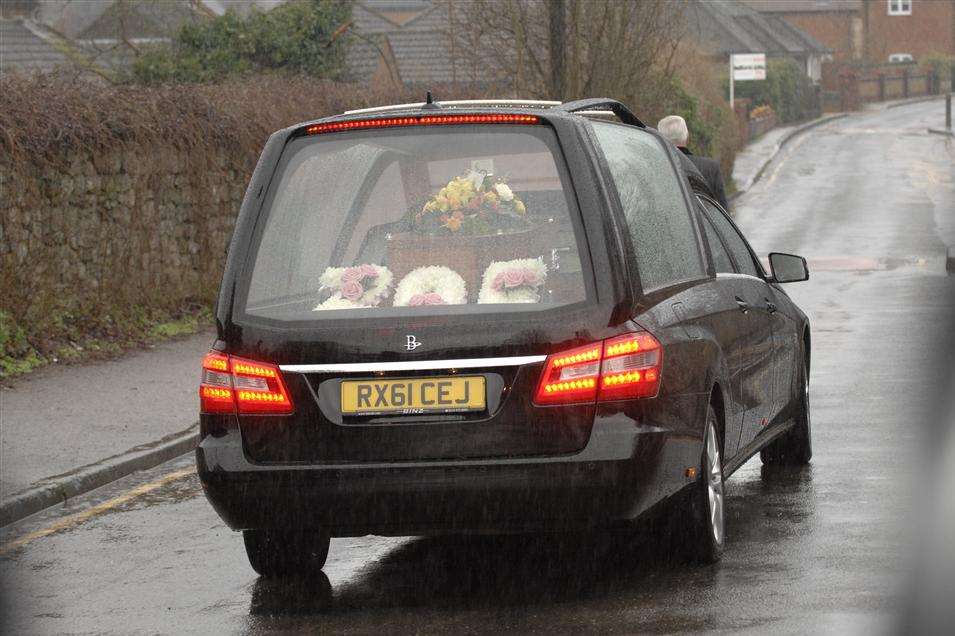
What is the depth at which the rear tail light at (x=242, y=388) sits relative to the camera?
626 centimetres

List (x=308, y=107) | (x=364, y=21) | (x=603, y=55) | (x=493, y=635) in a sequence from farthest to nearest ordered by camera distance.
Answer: (x=364, y=21) → (x=603, y=55) → (x=308, y=107) → (x=493, y=635)

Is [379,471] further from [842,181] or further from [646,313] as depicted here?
[842,181]

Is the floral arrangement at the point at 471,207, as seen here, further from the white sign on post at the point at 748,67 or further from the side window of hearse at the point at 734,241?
the white sign on post at the point at 748,67

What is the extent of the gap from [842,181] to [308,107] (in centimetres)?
2666

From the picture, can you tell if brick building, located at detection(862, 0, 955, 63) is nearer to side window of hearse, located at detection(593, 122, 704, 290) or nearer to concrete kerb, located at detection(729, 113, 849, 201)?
concrete kerb, located at detection(729, 113, 849, 201)

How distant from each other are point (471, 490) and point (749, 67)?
57944 mm

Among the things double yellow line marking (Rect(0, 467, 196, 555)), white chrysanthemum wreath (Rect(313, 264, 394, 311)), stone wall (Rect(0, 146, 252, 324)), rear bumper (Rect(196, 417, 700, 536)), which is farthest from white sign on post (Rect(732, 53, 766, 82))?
rear bumper (Rect(196, 417, 700, 536))

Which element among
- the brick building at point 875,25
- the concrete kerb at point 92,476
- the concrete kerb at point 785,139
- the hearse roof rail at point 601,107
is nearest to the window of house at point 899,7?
the brick building at point 875,25

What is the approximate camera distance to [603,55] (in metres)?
27.9

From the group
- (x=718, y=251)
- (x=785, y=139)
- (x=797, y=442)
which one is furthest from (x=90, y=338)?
(x=785, y=139)

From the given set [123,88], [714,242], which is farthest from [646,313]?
[123,88]

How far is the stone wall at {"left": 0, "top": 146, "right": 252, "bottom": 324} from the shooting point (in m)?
14.2

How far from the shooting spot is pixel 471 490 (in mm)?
6047

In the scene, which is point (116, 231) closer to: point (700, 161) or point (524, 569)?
point (700, 161)
